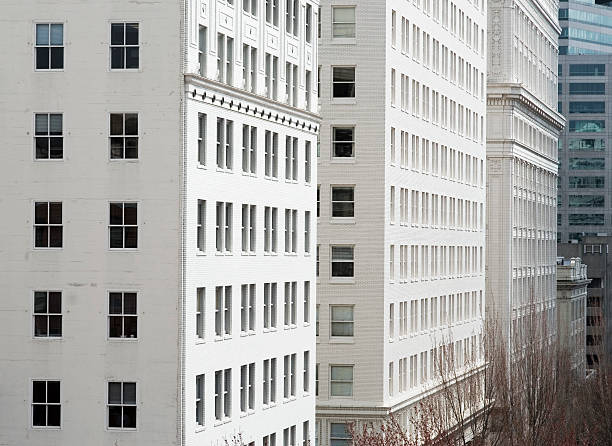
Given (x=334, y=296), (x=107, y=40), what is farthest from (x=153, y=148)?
(x=334, y=296)

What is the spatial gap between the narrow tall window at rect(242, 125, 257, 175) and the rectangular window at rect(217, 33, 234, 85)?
9.62 feet

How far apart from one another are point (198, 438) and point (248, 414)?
6446mm

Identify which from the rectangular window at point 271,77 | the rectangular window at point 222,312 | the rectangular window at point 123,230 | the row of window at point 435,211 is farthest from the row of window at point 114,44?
the row of window at point 435,211

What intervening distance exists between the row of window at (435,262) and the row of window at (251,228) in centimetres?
1886

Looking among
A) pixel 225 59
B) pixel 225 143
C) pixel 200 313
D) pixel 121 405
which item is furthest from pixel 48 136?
pixel 121 405

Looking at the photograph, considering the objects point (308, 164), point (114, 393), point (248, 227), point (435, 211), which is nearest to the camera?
point (114, 393)

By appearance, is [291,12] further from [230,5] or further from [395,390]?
[395,390]

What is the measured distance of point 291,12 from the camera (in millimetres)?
80375

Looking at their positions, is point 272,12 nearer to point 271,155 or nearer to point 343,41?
point 271,155

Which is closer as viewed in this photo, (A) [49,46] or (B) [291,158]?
(A) [49,46]

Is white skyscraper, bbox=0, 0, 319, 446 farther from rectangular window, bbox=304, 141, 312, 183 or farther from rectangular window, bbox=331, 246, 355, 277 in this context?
rectangular window, bbox=331, 246, 355, 277

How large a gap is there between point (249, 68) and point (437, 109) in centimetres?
4218

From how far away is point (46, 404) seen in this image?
67.1 m

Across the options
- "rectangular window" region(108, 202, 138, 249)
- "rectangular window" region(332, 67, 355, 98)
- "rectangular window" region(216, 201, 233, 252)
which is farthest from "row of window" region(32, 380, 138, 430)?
"rectangular window" region(332, 67, 355, 98)
